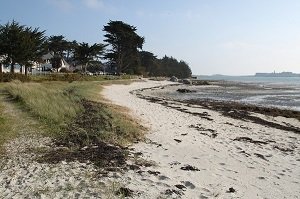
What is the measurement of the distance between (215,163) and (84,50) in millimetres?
67393

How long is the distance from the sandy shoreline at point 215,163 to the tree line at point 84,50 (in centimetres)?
3932

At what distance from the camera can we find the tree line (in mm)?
51062

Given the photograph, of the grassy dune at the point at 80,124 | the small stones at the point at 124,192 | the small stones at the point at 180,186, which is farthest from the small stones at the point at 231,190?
the grassy dune at the point at 80,124

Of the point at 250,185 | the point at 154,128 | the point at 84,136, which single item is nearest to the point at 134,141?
the point at 84,136

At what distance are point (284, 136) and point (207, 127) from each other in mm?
3314

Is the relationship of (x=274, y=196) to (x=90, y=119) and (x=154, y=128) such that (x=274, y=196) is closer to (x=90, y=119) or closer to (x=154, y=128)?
(x=154, y=128)

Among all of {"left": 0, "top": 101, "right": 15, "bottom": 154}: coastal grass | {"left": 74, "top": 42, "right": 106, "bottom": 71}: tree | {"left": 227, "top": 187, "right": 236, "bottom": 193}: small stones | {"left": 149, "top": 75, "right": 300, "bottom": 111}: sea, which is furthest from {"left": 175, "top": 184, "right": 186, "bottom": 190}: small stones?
{"left": 74, "top": 42, "right": 106, "bottom": 71}: tree

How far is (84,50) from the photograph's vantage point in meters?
75.1

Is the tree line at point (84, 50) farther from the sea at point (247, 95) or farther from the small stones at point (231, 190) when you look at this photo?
the small stones at point (231, 190)

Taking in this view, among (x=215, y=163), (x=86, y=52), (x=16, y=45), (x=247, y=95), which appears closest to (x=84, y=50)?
(x=86, y=52)

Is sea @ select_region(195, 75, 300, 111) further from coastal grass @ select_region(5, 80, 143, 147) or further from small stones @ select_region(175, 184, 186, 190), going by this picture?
small stones @ select_region(175, 184, 186, 190)

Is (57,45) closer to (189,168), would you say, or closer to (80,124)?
(80,124)

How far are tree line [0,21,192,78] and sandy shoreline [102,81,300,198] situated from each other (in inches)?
1548

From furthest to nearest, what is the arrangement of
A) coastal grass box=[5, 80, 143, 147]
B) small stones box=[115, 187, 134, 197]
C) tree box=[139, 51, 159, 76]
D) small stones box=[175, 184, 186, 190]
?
tree box=[139, 51, 159, 76] < coastal grass box=[5, 80, 143, 147] < small stones box=[175, 184, 186, 190] < small stones box=[115, 187, 134, 197]
